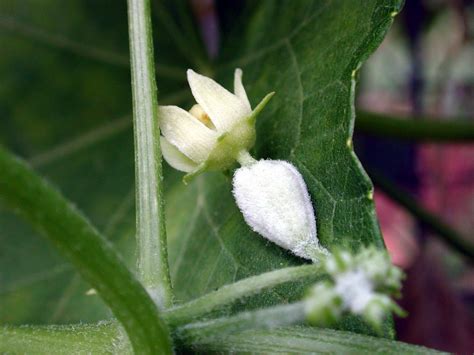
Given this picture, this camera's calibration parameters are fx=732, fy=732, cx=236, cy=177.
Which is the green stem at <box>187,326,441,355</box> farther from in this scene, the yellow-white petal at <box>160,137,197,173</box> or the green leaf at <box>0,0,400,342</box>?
the yellow-white petal at <box>160,137,197,173</box>

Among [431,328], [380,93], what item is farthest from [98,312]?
[380,93]

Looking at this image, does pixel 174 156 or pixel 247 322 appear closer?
pixel 247 322

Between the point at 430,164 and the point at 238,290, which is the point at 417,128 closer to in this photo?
the point at 238,290

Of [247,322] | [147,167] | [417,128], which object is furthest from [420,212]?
[247,322]

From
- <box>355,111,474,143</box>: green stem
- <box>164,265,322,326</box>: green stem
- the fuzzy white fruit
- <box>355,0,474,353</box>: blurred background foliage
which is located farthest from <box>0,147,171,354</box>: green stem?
<box>355,0,474,353</box>: blurred background foliage

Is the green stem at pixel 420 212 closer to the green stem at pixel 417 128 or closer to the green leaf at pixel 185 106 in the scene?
the green stem at pixel 417 128

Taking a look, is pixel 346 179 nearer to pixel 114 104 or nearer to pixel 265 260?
pixel 265 260
